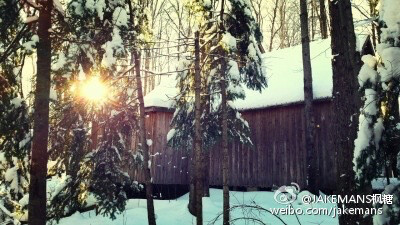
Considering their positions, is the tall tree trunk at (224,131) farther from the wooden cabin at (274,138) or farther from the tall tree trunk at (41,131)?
the tall tree trunk at (41,131)

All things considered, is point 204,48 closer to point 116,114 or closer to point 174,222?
point 116,114

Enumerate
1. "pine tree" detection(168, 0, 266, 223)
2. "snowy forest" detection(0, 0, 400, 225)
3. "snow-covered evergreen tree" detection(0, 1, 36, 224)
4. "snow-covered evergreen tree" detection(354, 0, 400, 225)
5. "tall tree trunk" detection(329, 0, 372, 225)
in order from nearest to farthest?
"snow-covered evergreen tree" detection(354, 0, 400, 225), "snowy forest" detection(0, 0, 400, 225), "tall tree trunk" detection(329, 0, 372, 225), "snow-covered evergreen tree" detection(0, 1, 36, 224), "pine tree" detection(168, 0, 266, 223)

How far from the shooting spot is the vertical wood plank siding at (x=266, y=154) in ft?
49.1

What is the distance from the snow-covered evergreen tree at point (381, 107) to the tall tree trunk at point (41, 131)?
621 cm

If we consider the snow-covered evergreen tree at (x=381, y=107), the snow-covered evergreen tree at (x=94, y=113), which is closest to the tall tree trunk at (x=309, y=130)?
the snow-covered evergreen tree at (x=94, y=113)

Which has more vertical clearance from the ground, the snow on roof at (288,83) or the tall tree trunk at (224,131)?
the snow on roof at (288,83)

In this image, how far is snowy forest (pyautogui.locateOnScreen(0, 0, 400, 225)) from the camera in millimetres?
5051

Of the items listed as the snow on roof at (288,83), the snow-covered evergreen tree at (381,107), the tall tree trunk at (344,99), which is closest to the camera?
the snow-covered evergreen tree at (381,107)

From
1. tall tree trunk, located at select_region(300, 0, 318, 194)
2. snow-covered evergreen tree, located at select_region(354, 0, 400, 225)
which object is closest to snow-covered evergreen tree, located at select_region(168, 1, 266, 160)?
tall tree trunk, located at select_region(300, 0, 318, 194)

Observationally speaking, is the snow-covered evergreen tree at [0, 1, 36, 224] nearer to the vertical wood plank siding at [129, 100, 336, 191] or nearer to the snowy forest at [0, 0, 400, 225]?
the snowy forest at [0, 0, 400, 225]

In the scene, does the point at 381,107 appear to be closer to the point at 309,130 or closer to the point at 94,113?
the point at 94,113

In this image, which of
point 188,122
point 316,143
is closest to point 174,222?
point 188,122

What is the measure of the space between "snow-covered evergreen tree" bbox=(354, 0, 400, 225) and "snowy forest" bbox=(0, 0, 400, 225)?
1cm

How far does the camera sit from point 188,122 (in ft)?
44.4
